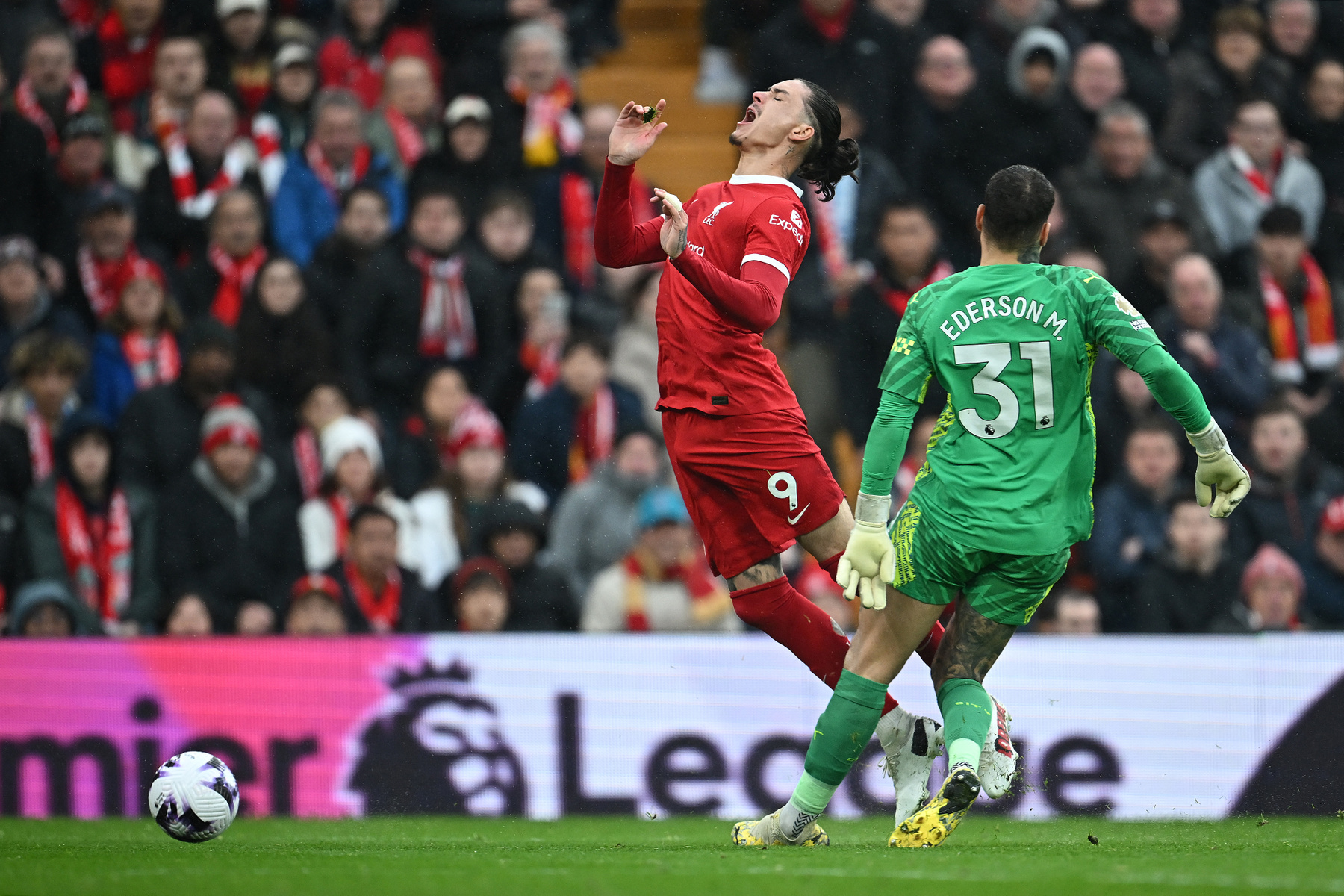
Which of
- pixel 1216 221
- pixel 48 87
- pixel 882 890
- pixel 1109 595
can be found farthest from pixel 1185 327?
pixel 48 87

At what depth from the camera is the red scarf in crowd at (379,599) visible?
9305mm

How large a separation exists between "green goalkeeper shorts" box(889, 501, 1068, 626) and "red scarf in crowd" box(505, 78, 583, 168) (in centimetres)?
608

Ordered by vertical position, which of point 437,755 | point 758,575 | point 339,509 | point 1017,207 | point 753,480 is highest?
point 1017,207

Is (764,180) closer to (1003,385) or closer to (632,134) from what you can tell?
(632,134)

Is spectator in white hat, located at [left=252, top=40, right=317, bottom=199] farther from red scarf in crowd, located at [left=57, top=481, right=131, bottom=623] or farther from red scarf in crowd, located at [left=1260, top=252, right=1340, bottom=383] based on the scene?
red scarf in crowd, located at [left=1260, top=252, right=1340, bottom=383]

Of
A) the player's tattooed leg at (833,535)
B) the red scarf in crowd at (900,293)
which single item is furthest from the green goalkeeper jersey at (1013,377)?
the red scarf in crowd at (900,293)

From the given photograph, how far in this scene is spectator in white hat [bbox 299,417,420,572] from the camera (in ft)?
31.4

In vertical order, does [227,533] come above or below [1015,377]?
below

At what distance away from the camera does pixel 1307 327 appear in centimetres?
1027

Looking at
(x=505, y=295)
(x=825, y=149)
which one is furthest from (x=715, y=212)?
(x=505, y=295)

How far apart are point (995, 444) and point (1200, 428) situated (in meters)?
0.63

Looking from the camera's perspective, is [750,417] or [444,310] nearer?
[750,417]

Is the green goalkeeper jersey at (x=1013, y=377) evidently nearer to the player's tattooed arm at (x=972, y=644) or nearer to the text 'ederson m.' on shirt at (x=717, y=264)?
the player's tattooed arm at (x=972, y=644)

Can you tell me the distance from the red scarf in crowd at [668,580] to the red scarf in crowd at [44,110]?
4.75m
